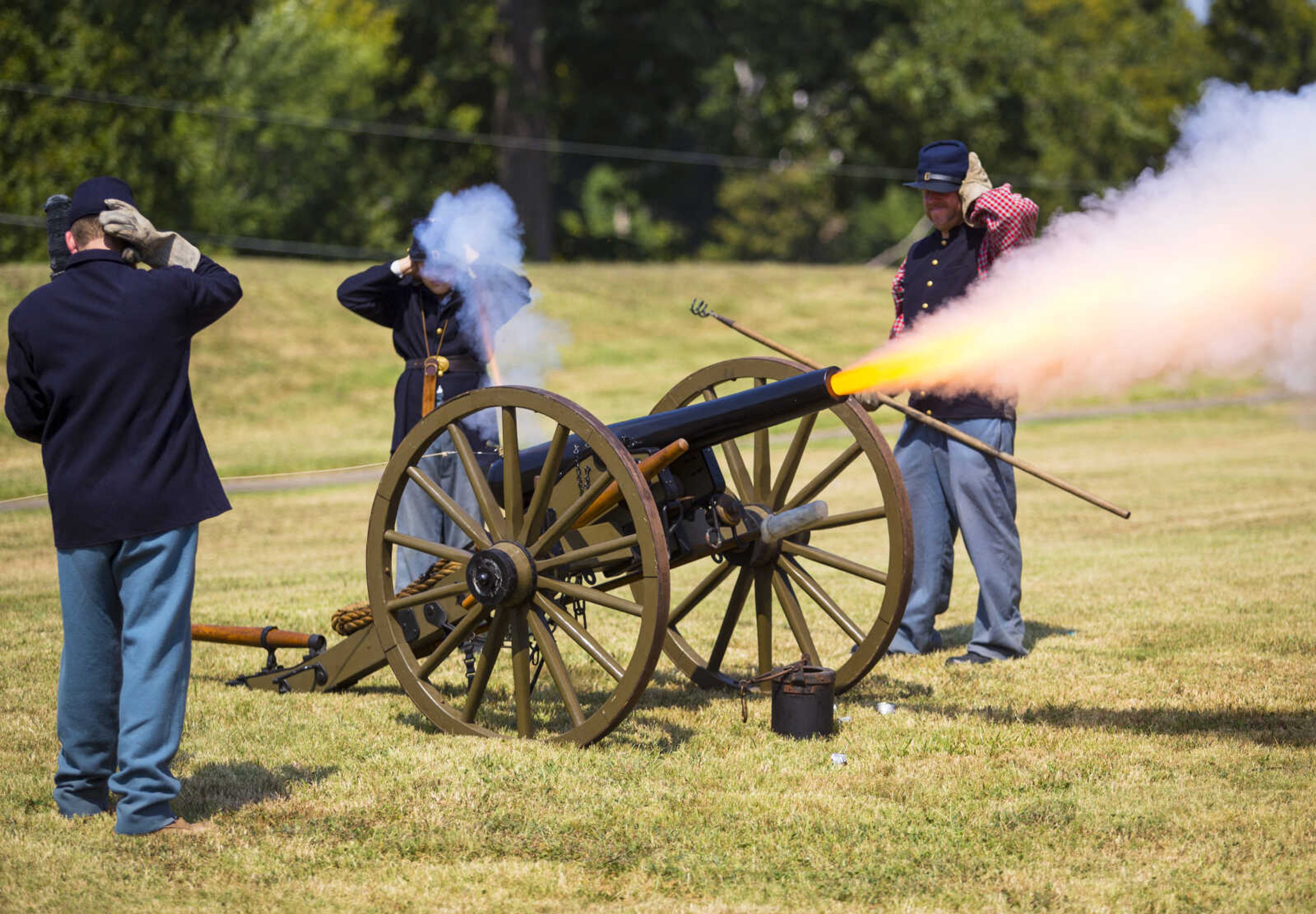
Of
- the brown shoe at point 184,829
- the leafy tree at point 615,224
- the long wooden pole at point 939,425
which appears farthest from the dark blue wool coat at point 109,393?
the leafy tree at point 615,224

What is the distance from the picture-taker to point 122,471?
460cm

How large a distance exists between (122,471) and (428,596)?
1542 mm

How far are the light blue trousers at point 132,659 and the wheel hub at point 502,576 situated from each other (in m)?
1.11

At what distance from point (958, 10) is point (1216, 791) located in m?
36.4

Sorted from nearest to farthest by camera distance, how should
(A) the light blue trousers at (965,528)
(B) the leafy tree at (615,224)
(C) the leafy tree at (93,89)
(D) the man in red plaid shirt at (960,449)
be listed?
(D) the man in red plaid shirt at (960,449), (A) the light blue trousers at (965,528), (C) the leafy tree at (93,89), (B) the leafy tree at (615,224)

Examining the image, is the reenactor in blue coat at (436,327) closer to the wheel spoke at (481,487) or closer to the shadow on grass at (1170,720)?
the wheel spoke at (481,487)

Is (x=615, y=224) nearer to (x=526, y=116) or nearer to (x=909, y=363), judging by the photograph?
(x=526, y=116)

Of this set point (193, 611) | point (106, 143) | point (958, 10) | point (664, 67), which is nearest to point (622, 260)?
point (664, 67)

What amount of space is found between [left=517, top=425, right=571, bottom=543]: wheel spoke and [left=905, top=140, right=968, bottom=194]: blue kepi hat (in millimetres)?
2382

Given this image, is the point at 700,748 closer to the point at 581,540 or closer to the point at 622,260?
the point at 581,540

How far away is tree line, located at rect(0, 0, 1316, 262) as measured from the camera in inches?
1267

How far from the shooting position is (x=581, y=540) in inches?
226

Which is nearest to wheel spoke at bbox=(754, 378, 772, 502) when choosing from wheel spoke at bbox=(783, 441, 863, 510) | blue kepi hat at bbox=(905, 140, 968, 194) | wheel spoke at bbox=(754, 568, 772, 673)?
wheel spoke at bbox=(783, 441, 863, 510)

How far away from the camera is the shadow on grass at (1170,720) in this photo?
5.78 meters
